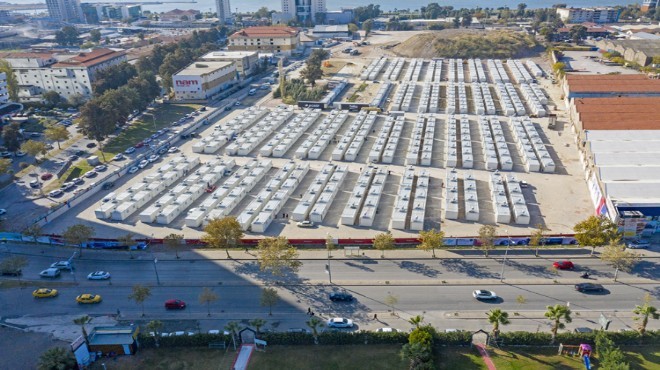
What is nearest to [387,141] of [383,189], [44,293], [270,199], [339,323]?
[383,189]

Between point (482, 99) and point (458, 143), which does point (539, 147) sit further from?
point (482, 99)

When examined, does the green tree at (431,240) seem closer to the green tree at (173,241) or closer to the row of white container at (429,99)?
the green tree at (173,241)

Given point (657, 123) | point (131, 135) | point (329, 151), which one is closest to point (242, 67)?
point (131, 135)

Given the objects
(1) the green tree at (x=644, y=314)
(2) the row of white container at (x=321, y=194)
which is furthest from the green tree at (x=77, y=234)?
(1) the green tree at (x=644, y=314)

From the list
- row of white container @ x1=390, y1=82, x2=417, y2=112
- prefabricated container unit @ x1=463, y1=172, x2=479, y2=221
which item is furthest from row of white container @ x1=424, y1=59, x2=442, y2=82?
prefabricated container unit @ x1=463, y1=172, x2=479, y2=221

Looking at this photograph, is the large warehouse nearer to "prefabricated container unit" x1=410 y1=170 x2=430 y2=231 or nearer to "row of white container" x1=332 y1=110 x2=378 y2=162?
"prefabricated container unit" x1=410 y1=170 x2=430 y2=231
